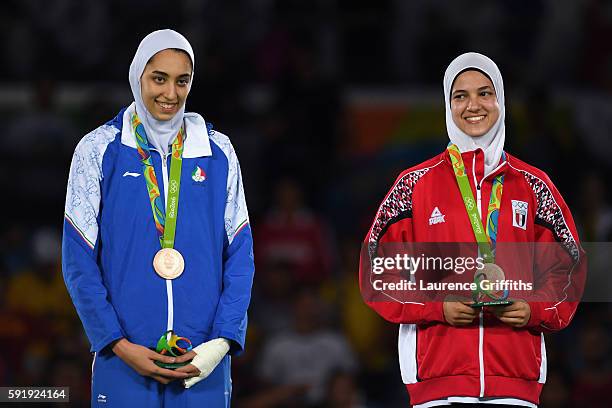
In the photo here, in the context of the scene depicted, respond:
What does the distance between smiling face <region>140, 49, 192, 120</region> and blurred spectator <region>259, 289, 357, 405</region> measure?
3131 millimetres

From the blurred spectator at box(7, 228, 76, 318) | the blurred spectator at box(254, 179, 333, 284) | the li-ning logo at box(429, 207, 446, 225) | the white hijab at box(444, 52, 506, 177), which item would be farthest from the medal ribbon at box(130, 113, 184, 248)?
the blurred spectator at box(254, 179, 333, 284)

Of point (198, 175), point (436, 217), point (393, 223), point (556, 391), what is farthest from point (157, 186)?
point (556, 391)

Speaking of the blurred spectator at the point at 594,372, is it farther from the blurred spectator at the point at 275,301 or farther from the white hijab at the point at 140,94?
the white hijab at the point at 140,94

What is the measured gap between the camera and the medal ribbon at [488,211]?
4320 millimetres

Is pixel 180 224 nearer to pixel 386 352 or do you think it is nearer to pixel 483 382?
pixel 483 382

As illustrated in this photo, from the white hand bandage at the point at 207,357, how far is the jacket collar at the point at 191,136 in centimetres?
70

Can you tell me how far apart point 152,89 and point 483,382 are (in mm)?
1591

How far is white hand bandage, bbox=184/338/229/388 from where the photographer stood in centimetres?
412

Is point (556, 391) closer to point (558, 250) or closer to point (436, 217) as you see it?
point (558, 250)

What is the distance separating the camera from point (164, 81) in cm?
432

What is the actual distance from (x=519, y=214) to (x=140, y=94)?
1.47 meters

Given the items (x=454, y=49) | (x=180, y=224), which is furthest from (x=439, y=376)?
(x=454, y=49)

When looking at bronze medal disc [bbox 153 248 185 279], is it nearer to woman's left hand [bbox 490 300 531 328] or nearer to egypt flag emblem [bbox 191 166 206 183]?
egypt flag emblem [bbox 191 166 206 183]

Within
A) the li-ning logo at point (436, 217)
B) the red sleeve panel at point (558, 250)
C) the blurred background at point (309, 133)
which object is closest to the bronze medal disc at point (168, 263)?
the li-ning logo at point (436, 217)
